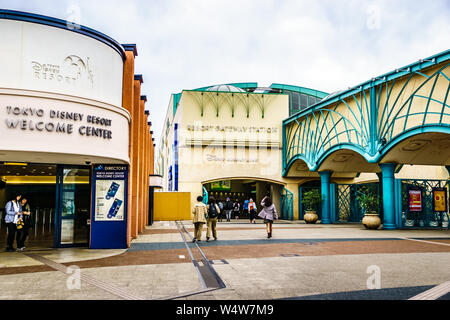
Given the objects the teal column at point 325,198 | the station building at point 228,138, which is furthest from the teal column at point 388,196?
the station building at point 228,138

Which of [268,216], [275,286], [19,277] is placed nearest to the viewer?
[275,286]

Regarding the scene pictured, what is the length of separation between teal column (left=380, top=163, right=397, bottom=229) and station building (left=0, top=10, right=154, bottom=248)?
13.4m

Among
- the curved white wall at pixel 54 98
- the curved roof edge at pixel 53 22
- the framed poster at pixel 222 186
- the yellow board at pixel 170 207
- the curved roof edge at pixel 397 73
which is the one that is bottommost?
the yellow board at pixel 170 207

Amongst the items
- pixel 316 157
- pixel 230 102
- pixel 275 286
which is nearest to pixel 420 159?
pixel 316 157

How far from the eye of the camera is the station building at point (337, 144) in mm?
17547

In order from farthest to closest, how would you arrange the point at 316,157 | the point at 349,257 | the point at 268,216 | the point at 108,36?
the point at 316,157
the point at 268,216
the point at 108,36
the point at 349,257

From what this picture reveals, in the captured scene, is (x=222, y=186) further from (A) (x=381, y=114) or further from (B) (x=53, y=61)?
(B) (x=53, y=61)

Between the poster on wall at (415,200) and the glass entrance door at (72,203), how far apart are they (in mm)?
16133

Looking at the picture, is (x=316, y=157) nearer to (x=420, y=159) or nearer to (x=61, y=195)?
(x=420, y=159)

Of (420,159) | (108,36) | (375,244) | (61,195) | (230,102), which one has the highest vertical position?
(230,102)

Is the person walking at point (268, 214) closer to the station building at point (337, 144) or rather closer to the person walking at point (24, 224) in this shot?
the station building at point (337, 144)

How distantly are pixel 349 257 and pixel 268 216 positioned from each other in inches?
217

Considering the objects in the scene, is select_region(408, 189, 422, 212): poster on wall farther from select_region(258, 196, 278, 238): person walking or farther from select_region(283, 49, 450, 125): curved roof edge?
select_region(258, 196, 278, 238): person walking
